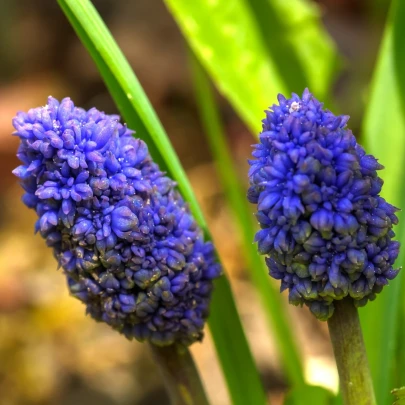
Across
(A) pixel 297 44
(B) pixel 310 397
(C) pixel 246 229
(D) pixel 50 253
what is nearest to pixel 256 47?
(A) pixel 297 44

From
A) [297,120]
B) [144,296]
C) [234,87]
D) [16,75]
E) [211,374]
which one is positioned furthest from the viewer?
[16,75]

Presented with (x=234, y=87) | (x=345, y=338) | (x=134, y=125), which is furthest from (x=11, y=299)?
(x=345, y=338)

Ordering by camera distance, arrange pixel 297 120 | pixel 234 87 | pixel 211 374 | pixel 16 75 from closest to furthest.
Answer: pixel 297 120
pixel 234 87
pixel 211 374
pixel 16 75

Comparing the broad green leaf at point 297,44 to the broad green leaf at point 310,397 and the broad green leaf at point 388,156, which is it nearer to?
the broad green leaf at point 388,156

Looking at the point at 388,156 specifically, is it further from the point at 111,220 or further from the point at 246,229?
the point at 111,220

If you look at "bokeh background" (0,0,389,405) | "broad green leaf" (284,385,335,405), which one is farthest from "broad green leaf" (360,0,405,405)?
"bokeh background" (0,0,389,405)

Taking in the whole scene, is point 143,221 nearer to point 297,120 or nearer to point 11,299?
point 297,120
